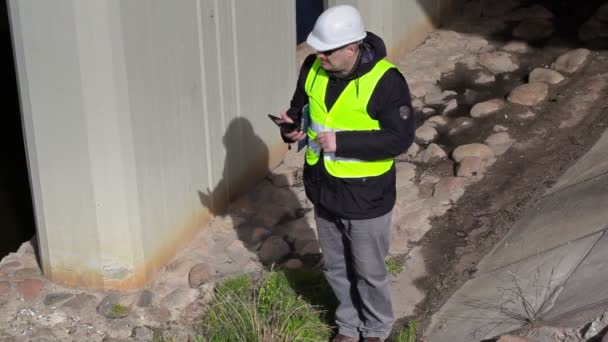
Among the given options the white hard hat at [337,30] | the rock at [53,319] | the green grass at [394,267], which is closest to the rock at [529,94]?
the green grass at [394,267]

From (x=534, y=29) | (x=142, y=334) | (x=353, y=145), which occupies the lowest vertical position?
(x=142, y=334)

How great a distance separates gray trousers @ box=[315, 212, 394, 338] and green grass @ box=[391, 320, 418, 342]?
0.26ft

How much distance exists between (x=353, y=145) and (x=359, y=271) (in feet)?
2.25

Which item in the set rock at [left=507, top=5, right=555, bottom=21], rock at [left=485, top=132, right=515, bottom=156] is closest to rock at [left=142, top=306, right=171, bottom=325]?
rock at [left=485, top=132, right=515, bottom=156]

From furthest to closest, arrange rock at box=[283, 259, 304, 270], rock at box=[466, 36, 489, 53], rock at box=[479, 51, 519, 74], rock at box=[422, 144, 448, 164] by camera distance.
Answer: rock at box=[466, 36, 489, 53] < rock at box=[479, 51, 519, 74] < rock at box=[422, 144, 448, 164] < rock at box=[283, 259, 304, 270]

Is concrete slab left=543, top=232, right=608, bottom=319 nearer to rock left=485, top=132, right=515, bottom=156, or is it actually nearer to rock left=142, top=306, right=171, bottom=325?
rock left=485, top=132, right=515, bottom=156

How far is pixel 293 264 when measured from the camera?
583cm

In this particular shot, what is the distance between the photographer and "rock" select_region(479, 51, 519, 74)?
8322 millimetres

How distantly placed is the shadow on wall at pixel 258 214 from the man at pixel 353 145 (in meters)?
1.14

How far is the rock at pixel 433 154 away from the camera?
6969 mm

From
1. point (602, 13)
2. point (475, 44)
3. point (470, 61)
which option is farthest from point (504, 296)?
point (602, 13)

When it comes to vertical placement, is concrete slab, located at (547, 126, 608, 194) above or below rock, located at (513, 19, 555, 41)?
below

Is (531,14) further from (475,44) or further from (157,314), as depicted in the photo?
(157,314)

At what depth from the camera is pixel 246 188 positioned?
6699 mm
